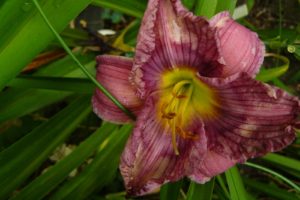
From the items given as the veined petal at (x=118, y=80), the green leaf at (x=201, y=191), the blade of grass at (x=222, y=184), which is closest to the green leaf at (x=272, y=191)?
the blade of grass at (x=222, y=184)

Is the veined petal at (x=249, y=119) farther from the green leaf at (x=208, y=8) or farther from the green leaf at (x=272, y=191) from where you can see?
the green leaf at (x=272, y=191)

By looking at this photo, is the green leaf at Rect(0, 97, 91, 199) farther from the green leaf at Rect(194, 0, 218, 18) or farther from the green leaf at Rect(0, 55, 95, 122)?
the green leaf at Rect(194, 0, 218, 18)

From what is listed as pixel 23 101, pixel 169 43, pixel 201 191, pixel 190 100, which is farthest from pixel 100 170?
pixel 169 43

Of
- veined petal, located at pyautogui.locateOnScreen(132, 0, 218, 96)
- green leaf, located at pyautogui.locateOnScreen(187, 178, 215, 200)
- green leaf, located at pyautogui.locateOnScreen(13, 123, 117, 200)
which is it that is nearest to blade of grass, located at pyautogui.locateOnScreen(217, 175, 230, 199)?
green leaf, located at pyautogui.locateOnScreen(187, 178, 215, 200)

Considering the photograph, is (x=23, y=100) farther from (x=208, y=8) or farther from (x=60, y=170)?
(x=208, y=8)

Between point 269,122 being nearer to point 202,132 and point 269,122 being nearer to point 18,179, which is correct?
point 202,132

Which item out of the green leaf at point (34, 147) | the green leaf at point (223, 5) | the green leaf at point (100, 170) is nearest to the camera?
the green leaf at point (223, 5)
